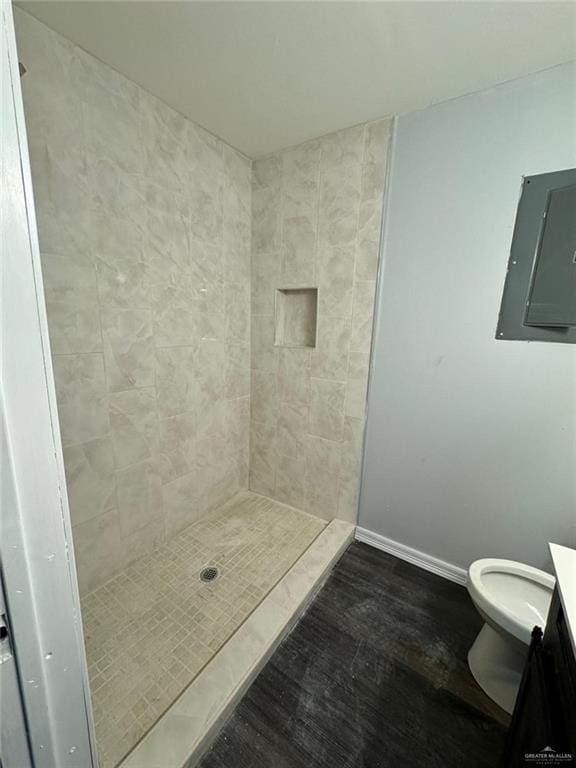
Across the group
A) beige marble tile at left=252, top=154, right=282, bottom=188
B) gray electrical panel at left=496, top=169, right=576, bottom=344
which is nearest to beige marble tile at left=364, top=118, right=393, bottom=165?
beige marble tile at left=252, top=154, right=282, bottom=188

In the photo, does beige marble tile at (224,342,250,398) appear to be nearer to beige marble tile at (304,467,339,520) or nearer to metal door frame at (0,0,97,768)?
beige marble tile at (304,467,339,520)

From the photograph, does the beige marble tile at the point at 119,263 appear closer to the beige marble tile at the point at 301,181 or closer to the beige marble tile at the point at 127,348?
the beige marble tile at the point at 127,348

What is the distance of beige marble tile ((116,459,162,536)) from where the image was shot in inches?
61.4

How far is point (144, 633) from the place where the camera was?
1.34 meters

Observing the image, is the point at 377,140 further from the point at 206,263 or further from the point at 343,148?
the point at 206,263

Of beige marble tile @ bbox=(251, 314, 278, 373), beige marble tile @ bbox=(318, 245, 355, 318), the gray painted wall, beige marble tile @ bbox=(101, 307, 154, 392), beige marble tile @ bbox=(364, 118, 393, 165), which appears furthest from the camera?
beige marble tile @ bbox=(251, 314, 278, 373)

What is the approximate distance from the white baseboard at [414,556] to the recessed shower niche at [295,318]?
1.30 m

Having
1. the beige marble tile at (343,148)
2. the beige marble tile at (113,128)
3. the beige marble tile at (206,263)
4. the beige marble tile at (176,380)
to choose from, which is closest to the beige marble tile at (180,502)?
the beige marble tile at (176,380)

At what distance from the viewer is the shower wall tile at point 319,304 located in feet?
5.40

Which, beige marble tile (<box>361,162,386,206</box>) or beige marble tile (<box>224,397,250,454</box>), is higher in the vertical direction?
beige marble tile (<box>361,162,386,206</box>)

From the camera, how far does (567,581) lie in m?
0.77

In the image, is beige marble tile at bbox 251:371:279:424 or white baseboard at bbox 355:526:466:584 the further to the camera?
beige marble tile at bbox 251:371:279:424

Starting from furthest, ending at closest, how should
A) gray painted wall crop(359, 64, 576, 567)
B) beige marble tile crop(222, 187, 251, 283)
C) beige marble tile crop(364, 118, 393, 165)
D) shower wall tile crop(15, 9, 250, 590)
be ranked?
beige marble tile crop(222, 187, 251, 283) → beige marble tile crop(364, 118, 393, 165) → gray painted wall crop(359, 64, 576, 567) → shower wall tile crop(15, 9, 250, 590)

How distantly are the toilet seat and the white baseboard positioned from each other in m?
0.42
